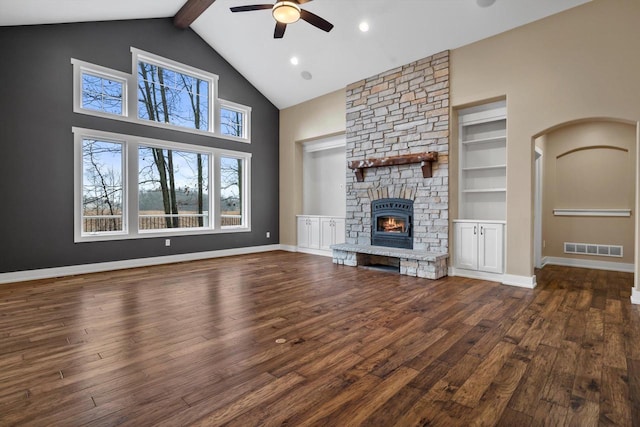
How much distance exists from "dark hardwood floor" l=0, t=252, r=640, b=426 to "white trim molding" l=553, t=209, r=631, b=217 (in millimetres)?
1750

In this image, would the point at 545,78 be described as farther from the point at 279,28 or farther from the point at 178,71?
the point at 178,71

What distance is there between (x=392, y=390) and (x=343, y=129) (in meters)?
5.52

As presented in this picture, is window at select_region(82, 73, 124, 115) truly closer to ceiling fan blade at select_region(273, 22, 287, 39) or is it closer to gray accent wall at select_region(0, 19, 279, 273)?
gray accent wall at select_region(0, 19, 279, 273)

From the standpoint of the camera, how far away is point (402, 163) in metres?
5.46

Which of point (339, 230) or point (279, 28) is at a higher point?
point (279, 28)

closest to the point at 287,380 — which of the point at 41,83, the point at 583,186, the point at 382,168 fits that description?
the point at 382,168

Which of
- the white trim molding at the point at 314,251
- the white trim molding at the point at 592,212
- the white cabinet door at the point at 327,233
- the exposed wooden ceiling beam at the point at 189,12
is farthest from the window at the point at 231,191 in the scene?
the white trim molding at the point at 592,212

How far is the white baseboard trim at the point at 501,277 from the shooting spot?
435 centimetres

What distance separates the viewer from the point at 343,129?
6.64m

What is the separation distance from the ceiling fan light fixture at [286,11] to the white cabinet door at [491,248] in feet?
12.6

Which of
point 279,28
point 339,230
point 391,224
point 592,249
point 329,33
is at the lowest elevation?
point 592,249

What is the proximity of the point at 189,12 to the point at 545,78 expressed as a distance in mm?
5729

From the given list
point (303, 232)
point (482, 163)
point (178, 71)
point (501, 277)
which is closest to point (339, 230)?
point (303, 232)

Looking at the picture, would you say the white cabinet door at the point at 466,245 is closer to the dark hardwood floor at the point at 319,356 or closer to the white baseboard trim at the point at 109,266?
the dark hardwood floor at the point at 319,356
